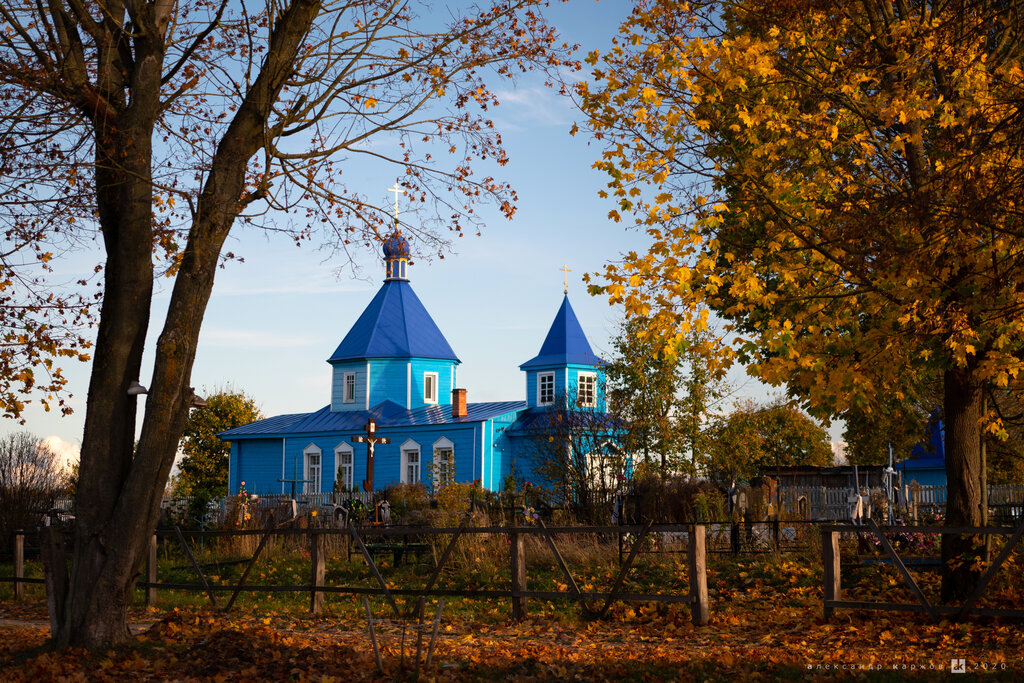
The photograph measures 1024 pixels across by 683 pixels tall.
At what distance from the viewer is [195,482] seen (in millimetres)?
49344

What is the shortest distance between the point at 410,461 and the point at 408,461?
3.4 inches

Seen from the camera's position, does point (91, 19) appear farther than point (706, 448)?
No

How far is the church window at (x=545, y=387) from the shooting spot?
42469 millimetres

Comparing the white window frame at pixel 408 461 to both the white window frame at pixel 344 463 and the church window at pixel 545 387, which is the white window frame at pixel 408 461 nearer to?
the white window frame at pixel 344 463

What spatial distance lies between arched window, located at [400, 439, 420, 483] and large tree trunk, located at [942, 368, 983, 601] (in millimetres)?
30350

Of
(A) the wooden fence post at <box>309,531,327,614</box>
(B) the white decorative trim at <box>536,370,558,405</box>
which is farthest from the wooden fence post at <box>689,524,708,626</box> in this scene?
(B) the white decorative trim at <box>536,370,558,405</box>

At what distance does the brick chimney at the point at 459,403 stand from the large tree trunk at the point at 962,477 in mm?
29202

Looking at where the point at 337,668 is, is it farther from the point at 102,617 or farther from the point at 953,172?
the point at 953,172

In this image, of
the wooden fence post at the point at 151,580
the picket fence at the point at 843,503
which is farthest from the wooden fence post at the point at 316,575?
the picket fence at the point at 843,503

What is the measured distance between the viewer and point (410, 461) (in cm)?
4141

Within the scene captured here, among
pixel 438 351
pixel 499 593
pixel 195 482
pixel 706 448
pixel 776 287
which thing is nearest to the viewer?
pixel 499 593

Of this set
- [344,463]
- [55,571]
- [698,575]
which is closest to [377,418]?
[344,463]

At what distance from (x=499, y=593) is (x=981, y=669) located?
18.6ft

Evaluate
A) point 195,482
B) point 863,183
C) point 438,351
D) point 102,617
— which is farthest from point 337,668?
point 195,482
